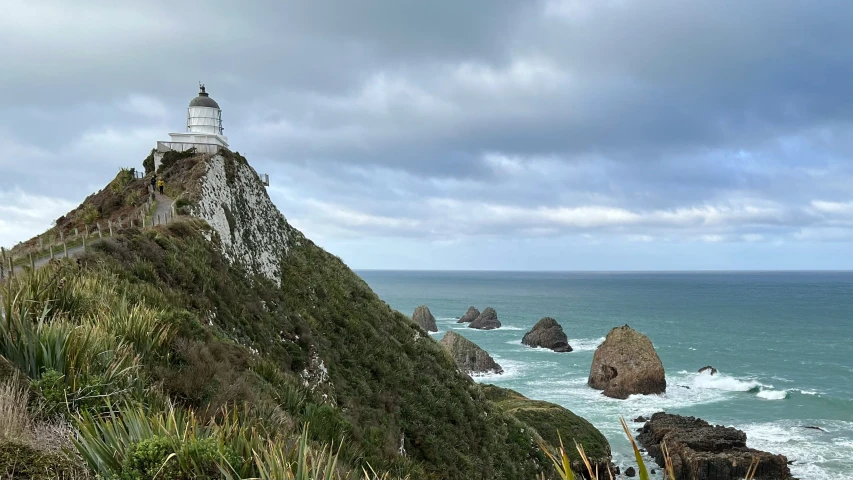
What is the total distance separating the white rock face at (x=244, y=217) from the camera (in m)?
23.6

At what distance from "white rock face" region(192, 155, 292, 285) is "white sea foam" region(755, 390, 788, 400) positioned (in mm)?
47421

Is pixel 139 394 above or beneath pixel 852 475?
above

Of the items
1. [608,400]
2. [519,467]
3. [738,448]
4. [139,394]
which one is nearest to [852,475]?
[738,448]

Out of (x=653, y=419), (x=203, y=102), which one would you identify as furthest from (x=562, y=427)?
(x=203, y=102)

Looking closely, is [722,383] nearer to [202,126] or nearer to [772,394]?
[772,394]

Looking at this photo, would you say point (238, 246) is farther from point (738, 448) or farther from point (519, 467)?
point (738, 448)

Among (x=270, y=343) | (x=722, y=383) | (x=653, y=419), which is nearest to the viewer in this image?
(x=270, y=343)

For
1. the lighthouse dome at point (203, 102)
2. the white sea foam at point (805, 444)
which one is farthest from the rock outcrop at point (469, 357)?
the lighthouse dome at point (203, 102)

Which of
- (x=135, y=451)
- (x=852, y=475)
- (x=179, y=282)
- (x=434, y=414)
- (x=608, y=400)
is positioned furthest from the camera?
(x=608, y=400)

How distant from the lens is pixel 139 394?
5836 millimetres

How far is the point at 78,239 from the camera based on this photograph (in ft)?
61.2

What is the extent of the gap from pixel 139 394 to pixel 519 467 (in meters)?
17.2

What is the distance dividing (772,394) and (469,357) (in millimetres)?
31052

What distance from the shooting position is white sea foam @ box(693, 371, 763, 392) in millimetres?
53062
